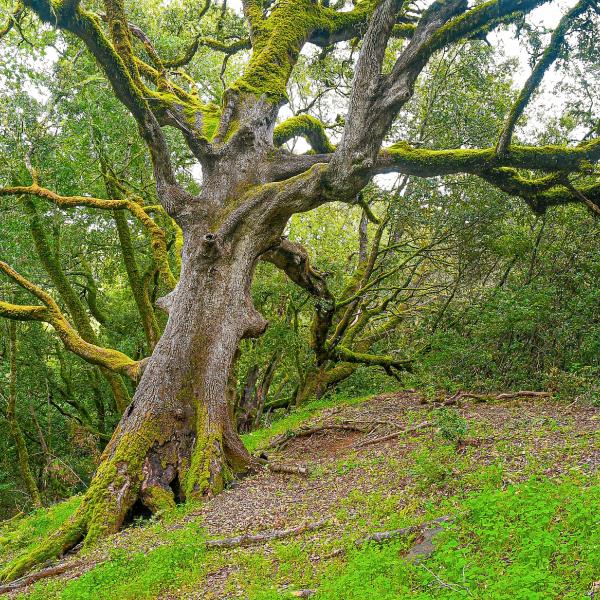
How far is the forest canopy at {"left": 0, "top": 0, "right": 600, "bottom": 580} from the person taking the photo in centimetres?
843

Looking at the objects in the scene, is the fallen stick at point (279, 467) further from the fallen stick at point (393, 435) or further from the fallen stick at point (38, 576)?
the fallen stick at point (38, 576)

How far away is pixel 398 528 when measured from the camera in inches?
201

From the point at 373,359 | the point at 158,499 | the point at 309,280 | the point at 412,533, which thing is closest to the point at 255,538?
the point at 412,533

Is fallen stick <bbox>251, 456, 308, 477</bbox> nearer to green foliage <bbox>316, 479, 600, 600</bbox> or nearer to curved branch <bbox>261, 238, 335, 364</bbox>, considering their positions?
curved branch <bbox>261, 238, 335, 364</bbox>

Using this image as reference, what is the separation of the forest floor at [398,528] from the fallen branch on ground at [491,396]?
106 centimetres

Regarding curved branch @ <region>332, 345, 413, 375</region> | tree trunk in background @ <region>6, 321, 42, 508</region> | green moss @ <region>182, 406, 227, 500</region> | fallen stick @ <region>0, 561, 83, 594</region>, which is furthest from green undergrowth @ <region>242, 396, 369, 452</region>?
tree trunk in background @ <region>6, 321, 42, 508</region>

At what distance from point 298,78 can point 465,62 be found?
25.8ft

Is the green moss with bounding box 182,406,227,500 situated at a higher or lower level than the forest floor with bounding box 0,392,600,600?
higher

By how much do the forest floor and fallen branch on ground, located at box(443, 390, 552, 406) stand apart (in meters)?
1.06

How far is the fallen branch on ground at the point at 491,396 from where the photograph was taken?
10.6 m

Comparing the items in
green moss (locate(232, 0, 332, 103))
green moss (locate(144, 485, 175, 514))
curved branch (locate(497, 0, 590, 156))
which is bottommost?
green moss (locate(144, 485, 175, 514))

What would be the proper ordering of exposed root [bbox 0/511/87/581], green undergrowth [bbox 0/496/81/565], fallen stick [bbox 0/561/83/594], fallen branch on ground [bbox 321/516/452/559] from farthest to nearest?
green undergrowth [bbox 0/496/81/565], exposed root [bbox 0/511/87/581], fallen stick [bbox 0/561/83/594], fallen branch on ground [bbox 321/516/452/559]

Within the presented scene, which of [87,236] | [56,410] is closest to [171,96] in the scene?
[87,236]

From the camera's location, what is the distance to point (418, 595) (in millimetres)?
3688
